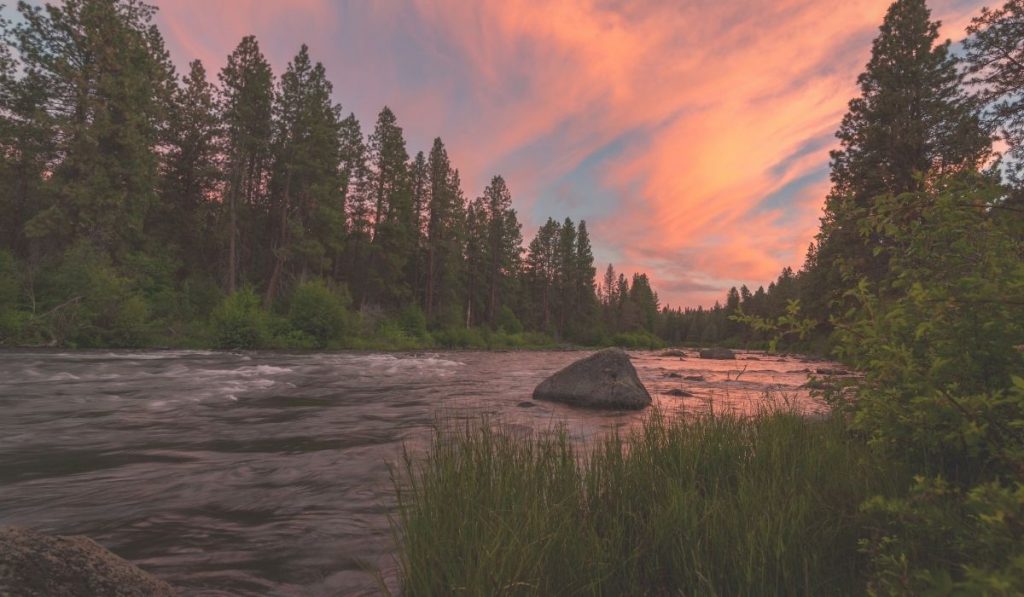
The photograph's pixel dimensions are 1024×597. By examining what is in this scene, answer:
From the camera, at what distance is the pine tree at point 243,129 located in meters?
39.9

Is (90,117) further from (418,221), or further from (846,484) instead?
(846,484)

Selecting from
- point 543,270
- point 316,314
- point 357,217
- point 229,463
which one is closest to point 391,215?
point 357,217

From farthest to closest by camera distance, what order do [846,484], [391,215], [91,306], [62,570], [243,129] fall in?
1. [391,215]
2. [243,129]
3. [91,306]
4. [846,484]
5. [62,570]

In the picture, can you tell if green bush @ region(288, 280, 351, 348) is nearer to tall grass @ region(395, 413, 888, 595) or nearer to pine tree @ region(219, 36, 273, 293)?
pine tree @ region(219, 36, 273, 293)

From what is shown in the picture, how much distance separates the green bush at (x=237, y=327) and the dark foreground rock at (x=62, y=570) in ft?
94.5

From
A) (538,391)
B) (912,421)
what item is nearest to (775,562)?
(912,421)

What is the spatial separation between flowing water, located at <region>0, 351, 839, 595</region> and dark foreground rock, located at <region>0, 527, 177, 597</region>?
706 mm

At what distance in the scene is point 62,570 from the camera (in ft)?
8.61

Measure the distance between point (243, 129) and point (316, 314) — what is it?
20364mm

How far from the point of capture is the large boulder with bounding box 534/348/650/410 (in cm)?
1172

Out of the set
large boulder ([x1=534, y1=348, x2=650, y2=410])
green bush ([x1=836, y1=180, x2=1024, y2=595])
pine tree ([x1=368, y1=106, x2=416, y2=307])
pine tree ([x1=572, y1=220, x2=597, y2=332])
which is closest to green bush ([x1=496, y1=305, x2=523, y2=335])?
pine tree ([x1=368, y1=106, x2=416, y2=307])

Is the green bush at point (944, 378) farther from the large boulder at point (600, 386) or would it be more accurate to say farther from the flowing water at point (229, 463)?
the large boulder at point (600, 386)

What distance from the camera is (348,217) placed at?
2203 inches

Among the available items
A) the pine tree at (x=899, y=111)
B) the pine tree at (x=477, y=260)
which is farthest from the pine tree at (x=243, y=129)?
the pine tree at (x=899, y=111)
